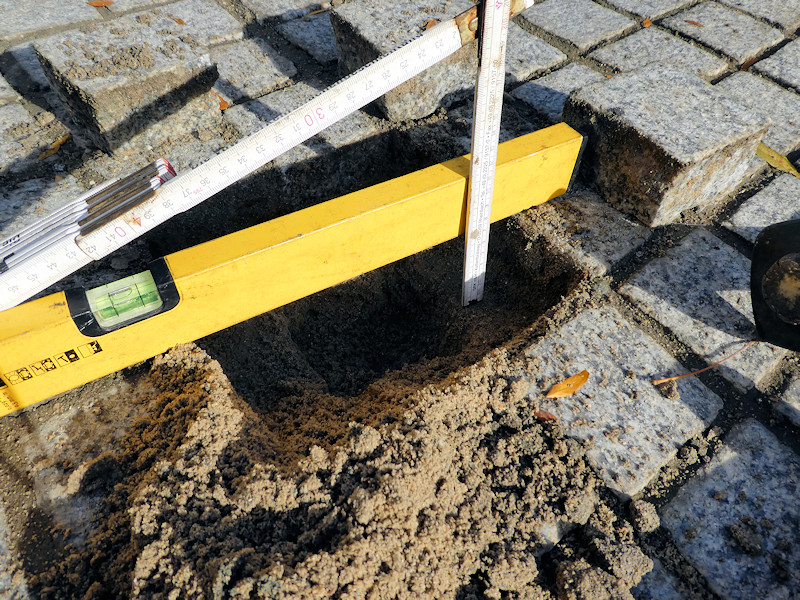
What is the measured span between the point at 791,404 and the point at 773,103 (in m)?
2.07

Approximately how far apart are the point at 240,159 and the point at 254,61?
188 cm

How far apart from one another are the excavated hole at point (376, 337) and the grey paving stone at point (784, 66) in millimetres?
2215

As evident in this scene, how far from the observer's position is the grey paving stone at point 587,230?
247 cm

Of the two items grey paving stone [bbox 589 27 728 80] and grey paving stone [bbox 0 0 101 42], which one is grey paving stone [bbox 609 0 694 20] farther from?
grey paving stone [bbox 0 0 101 42]

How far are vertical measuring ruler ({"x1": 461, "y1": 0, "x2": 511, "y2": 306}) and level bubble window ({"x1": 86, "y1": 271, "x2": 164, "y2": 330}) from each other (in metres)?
1.33

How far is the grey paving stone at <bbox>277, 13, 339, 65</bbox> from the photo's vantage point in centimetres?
334

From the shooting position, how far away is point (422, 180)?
2.21 m

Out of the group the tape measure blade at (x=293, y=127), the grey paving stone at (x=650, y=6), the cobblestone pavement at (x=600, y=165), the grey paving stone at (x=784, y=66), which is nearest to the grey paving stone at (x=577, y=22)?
the cobblestone pavement at (x=600, y=165)

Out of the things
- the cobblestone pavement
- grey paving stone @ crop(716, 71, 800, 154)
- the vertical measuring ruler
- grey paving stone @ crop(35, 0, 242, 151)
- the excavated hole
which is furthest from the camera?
grey paving stone @ crop(716, 71, 800, 154)

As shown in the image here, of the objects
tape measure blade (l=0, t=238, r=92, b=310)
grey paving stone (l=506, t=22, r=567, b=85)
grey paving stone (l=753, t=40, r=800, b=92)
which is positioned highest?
tape measure blade (l=0, t=238, r=92, b=310)

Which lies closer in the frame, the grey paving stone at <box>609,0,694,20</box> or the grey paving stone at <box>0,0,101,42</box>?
the grey paving stone at <box>0,0,101,42</box>

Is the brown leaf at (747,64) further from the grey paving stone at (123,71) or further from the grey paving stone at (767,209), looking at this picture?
the grey paving stone at (123,71)

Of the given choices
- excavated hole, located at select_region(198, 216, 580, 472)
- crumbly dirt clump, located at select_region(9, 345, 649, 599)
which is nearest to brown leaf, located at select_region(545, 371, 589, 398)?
crumbly dirt clump, located at select_region(9, 345, 649, 599)

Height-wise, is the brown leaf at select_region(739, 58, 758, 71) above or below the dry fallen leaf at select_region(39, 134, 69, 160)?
below
